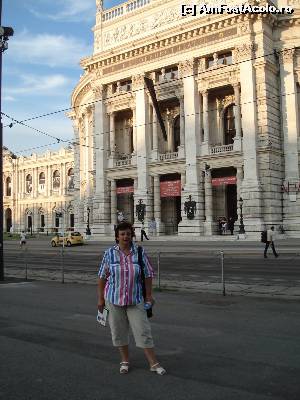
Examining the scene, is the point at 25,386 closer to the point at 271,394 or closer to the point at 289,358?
the point at 271,394

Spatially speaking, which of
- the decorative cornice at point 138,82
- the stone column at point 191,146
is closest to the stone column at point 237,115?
the stone column at point 191,146

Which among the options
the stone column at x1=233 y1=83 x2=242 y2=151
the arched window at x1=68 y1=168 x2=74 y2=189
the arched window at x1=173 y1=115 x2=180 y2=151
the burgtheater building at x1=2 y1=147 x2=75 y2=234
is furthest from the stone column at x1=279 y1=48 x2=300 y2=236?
the arched window at x1=68 y1=168 x2=74 y2=189

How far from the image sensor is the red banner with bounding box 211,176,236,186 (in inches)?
1566

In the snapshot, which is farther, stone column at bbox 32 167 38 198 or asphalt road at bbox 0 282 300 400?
stone column at bbox 32 167 38 198

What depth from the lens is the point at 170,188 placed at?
4381 cm

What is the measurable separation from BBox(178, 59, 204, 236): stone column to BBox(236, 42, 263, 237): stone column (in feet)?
15.4

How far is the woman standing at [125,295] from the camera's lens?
532 cm

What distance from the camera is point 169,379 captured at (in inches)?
200

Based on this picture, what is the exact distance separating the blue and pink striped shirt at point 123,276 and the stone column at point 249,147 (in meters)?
32.5

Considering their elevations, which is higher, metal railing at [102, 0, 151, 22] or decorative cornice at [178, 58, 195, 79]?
metal railing at [102, 0, 151, 22]

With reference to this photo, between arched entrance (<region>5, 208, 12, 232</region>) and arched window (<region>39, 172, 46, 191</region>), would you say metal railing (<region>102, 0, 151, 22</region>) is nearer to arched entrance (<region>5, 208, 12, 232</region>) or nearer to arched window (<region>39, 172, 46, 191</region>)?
arched window (<region>39, 172, 46, 191</region>)

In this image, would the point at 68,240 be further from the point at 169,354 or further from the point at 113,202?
the point at 169,354

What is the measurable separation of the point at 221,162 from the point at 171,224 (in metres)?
9.46

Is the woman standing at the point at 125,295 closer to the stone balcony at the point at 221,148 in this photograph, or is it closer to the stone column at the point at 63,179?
the stone balcony at the point at 221,148
